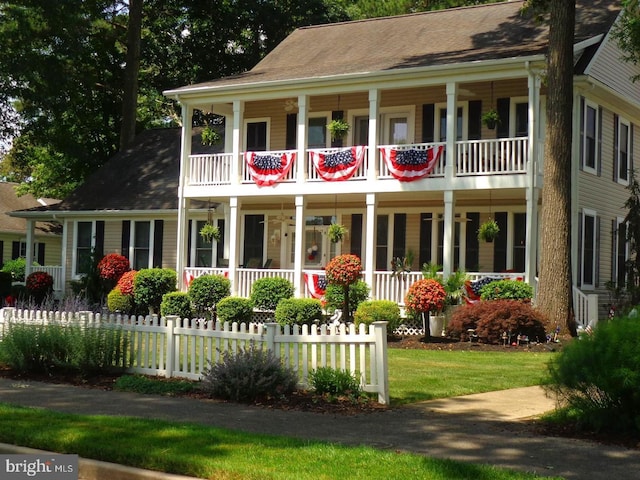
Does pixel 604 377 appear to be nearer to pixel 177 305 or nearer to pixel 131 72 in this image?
pixel 177 305

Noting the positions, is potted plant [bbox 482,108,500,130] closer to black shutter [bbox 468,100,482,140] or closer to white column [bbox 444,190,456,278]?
black shutter [bbox 468,100,482,140]

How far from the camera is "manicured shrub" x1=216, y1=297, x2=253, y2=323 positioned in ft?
78.4

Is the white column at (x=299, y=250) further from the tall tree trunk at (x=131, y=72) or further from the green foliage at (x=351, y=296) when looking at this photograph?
the tall tree trunk at (x=131, y=72)

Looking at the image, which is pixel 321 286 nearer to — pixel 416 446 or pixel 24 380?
pixel 24 380


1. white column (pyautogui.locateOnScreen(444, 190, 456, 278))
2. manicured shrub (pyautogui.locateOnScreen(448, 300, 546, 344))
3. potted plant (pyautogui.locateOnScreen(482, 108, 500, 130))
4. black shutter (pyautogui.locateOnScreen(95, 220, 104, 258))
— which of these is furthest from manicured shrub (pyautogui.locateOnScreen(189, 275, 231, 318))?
potted plant (pyautogui.locateOnScreen(482, 108, 500, 130))

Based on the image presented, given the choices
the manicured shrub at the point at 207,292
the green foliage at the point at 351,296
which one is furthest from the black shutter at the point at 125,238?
the green foliage at the point at 351,296

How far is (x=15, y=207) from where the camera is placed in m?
50.5

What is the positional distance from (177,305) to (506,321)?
982 cm

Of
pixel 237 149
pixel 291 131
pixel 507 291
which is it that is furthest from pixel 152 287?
pixel 507 291

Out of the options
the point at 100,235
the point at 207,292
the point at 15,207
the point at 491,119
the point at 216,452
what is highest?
the point at 491,119

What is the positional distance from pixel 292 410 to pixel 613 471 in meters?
4.14

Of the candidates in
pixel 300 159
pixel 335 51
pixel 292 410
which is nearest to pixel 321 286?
pixel 300 159

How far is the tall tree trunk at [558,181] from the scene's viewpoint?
1967 cm

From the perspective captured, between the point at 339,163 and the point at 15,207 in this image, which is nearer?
the point at 339,163
